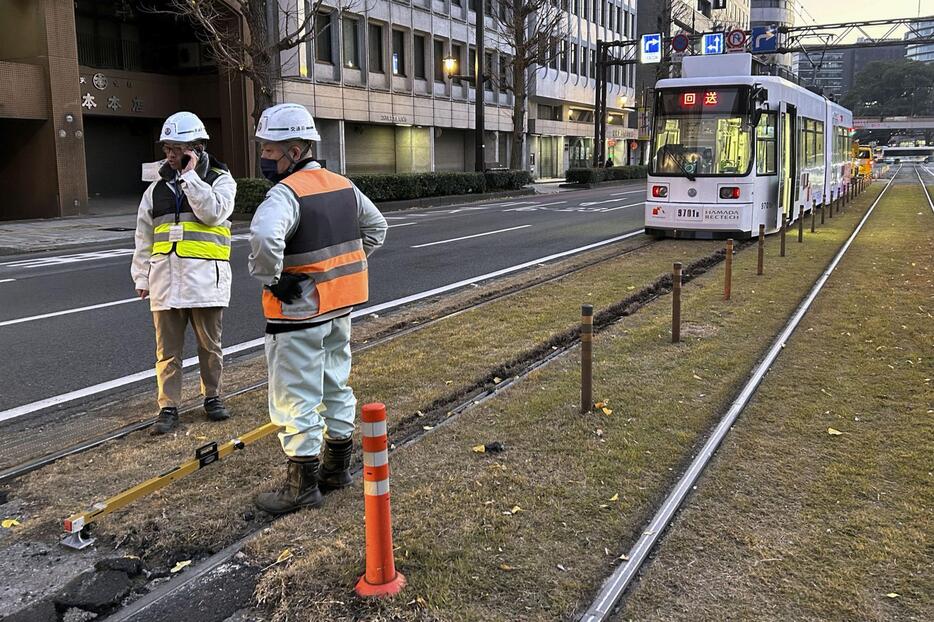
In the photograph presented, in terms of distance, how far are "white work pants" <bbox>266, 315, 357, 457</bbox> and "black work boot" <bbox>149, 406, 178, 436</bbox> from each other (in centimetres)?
151

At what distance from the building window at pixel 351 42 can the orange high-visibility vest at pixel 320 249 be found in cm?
3352

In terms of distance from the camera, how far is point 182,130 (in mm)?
4809

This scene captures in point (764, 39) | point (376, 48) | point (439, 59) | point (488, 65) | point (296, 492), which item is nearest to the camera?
point (296, 492)

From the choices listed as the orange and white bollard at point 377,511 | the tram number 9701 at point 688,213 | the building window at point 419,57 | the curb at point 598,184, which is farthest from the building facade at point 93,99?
the orange and white bollard at point 377,511

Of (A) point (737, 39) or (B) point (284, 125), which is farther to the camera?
(A) point (737, 39)

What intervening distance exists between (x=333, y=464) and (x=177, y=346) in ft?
5.66

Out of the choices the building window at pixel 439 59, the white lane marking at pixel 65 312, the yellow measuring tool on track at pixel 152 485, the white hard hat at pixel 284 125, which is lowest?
the yellow measuring tool on track at pixel 152 485

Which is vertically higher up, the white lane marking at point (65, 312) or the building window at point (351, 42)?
the building window at point (351, 42)

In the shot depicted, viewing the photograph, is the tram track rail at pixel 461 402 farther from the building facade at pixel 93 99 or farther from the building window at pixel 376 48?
the building window at pixel 376 48

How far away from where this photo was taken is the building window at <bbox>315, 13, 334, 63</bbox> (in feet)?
111

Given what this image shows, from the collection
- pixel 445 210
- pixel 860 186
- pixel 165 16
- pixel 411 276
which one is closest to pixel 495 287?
pixel 411 276

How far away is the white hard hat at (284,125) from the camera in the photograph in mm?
3834

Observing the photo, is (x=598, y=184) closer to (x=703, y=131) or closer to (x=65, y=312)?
(x=703, y=131)

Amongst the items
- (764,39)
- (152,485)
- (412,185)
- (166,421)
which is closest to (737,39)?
(764,39)
